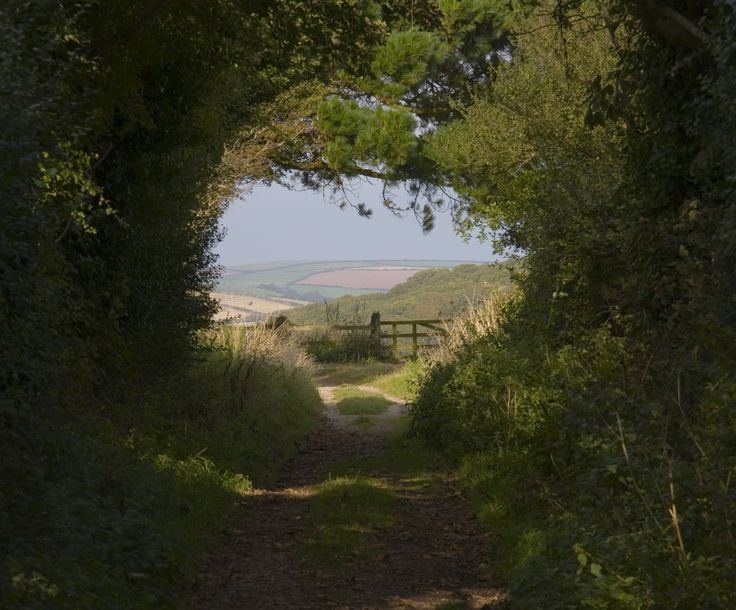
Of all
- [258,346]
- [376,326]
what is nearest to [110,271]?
[258,346]

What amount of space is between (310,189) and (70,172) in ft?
71.0

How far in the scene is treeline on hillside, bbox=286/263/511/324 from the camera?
3578 cm

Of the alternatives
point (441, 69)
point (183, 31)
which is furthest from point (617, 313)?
point (441, 69)

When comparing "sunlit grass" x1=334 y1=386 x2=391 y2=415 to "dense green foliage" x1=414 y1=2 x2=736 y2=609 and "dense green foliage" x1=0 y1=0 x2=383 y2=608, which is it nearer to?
"dense green foliage" x1=414 y1=2 x2=736 y2=609

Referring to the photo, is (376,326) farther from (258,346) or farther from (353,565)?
(353,565)

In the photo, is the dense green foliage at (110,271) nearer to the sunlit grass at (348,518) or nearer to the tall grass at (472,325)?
the sunlit grass at (348,518)

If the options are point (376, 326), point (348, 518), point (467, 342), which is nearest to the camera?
point (348, 518)

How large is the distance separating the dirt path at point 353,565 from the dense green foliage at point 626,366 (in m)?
0.39

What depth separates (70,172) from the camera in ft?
33.3

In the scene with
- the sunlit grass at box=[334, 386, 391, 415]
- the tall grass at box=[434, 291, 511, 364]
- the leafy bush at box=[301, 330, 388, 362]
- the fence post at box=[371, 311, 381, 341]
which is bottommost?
the sunlit grass at box=[334, 386, 391, 415]

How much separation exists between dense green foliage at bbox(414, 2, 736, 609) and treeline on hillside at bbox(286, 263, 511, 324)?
18.6 meters

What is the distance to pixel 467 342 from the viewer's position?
16.7 meters

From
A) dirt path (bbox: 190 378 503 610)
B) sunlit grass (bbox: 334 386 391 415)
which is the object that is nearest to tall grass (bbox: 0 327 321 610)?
dirt path (bbox: 190 378 503 610)

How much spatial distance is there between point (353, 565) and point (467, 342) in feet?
27.3
